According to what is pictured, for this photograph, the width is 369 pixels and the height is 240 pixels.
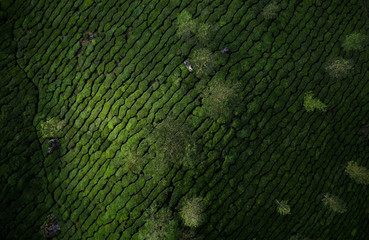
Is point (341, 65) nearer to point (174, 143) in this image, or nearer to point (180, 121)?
point (180, 121)

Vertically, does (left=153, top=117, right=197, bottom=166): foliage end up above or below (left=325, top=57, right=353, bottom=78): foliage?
below

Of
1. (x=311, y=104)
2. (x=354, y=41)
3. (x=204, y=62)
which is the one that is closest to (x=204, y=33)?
(x=204, y=62)

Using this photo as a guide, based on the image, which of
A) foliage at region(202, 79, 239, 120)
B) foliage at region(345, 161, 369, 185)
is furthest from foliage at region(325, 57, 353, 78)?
foliage at region(202, 79, 239, 120)

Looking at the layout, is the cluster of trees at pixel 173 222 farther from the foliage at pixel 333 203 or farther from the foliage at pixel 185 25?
the foliage at pixel 185 25

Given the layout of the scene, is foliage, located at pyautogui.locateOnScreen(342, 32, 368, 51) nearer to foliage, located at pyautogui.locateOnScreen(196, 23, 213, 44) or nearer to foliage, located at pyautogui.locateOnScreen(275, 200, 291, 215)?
foliage, located at pyautogui.locateOnScreen(196, 23, 213, 44)

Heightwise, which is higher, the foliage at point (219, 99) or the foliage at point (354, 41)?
the foliage at point (354, 41)

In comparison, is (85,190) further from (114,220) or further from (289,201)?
(289,201)

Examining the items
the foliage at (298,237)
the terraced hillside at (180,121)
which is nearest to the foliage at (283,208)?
the terraced hillside at (180,121)
